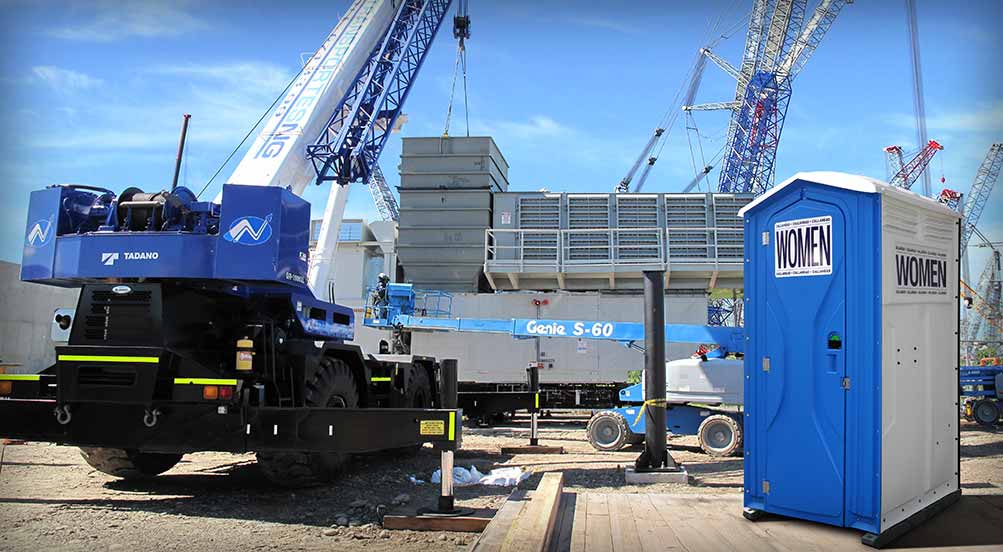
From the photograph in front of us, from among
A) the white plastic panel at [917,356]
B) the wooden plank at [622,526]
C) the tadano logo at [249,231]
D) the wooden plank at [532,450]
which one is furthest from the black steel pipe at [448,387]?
the white plastic panel at [917,356]

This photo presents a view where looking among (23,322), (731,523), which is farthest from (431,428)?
(23,322)

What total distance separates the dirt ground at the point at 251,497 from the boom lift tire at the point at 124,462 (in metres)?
0.17

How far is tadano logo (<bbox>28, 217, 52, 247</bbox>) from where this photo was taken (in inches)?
314

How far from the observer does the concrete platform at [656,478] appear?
964 cm

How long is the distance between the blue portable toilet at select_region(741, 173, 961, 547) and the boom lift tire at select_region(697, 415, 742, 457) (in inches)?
266

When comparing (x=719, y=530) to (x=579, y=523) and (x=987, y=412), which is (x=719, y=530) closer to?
(x=579, y=523)

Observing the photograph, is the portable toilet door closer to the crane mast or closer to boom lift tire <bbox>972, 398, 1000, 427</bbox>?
the crane mast

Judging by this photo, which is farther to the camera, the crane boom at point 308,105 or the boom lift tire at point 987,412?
the boom lift tire at point 987,412

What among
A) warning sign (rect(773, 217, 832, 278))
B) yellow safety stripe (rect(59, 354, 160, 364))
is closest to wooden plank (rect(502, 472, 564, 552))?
warning sign (rect(773, 217, 832, 278))

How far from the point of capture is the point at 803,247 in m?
5.61

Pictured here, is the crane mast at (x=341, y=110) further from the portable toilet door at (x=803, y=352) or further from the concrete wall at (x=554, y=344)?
the portable toilet door at (x=803, y=352)

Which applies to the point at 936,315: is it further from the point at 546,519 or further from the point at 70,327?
the point at 70,327

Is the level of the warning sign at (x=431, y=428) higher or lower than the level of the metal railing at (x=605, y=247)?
lower

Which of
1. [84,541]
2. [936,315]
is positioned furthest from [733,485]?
[84,541]
